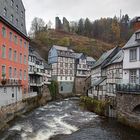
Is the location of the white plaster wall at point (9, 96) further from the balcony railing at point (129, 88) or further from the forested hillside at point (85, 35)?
the forested hillside at point (85, 35)

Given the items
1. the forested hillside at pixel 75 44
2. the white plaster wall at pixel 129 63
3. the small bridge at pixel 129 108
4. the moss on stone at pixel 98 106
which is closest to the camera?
the small bridge at pixel 129 108

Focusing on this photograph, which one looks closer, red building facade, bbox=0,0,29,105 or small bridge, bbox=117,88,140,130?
small bridge, bbox=117,88,140,130

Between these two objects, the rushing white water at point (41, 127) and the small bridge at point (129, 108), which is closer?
the rushing white water at point (41, 127)

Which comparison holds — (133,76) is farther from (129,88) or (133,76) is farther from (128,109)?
(128,109)

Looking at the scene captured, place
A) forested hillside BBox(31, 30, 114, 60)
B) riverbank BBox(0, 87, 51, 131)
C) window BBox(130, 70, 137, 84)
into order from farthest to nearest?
1. forested hillside BBox(31, 30, 114, 60)
2. window BBox(130, 70, 137, 84)
3. riverbank BBox(0, 87, 51, 131)

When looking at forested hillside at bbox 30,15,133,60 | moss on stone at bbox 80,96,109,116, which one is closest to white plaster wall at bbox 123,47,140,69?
moss on stone at bbox 80,96,109,116

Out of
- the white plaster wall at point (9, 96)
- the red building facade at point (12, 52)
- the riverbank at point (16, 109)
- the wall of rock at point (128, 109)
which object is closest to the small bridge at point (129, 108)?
the wall of rock at point (128, 109)

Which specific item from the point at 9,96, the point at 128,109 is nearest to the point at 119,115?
the point at 128,109

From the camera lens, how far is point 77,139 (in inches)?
827

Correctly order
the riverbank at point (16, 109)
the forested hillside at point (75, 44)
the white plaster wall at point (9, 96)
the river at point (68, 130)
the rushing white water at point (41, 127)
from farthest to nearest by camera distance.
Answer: the forested hillside at point (75, 44)
the white plaster wall at point (9, 96)
the riverbank at point (16, 109)
the rushing white water at point (41, 127)
the river at point (68, 130)

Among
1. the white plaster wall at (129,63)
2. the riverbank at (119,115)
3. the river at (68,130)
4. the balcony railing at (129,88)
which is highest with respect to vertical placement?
the white plaster wall at (129,63)

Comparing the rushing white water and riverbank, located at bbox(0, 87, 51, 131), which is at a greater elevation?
riverbank, located at bbox(0, 87, 51, 131)

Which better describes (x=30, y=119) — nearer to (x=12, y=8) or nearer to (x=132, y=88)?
(x=132, y=88)

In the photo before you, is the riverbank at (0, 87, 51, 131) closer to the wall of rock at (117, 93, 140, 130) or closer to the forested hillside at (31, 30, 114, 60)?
the wall of rock at (117, 93, 140, 130)
